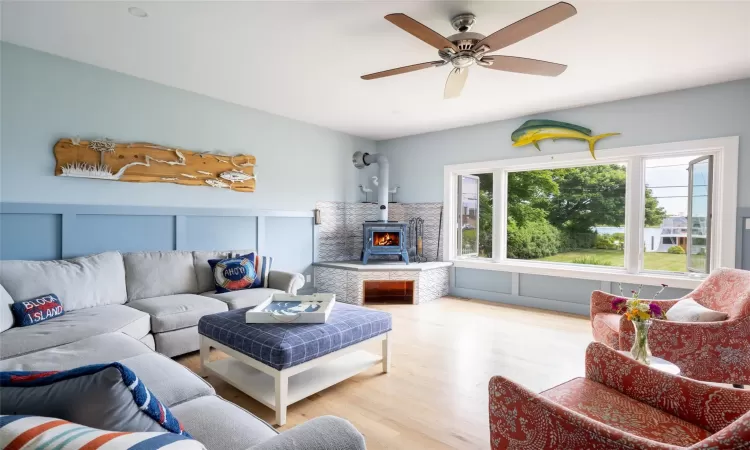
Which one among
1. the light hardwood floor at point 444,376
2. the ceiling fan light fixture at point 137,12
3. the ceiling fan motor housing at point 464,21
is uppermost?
the ceiling fan light fixture at point 137,12

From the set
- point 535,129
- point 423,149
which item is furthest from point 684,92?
point 423,149

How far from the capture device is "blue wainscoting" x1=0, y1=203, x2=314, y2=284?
3.04 metres

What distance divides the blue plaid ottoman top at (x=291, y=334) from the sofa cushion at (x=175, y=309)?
0.58 metres

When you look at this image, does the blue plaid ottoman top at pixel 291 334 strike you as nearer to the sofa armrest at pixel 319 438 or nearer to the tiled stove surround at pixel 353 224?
the sofa armrest at pixel 319 438

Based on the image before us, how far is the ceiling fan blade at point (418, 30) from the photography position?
204 cm

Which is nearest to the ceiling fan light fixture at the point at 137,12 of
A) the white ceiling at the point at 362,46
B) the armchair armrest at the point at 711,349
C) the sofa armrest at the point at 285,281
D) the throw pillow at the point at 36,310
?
the white ceiling at the point at 362,46

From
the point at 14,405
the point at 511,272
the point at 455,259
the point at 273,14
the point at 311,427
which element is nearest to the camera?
the point at 14,405

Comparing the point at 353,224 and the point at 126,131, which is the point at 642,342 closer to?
the point at 353,224

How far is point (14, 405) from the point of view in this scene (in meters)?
0.74

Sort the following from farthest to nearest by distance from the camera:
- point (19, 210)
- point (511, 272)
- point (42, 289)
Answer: point (511, 272), point (19, 210), point (42, 289)

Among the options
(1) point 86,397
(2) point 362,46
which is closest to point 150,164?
(2) point 362,46

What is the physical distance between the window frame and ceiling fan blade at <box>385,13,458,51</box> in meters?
2.94

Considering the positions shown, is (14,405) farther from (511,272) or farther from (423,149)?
(423,149)

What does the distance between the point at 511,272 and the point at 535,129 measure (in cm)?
192
